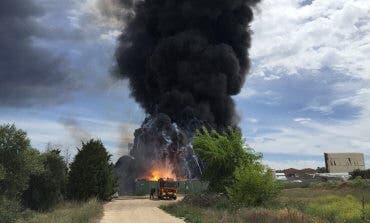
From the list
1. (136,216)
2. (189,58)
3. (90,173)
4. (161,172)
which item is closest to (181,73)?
(189,58)

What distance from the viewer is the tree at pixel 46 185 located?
42906 mm

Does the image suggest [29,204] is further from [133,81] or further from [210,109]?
[133,81]

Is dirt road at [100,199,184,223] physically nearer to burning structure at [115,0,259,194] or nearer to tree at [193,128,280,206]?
tree at [193,128,280,206]

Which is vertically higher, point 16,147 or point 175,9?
point 175,9

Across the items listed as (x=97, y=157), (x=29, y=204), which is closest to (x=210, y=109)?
(x=97, y=157)

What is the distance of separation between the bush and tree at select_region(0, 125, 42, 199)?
14.4 m

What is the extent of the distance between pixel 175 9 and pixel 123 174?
37.2m

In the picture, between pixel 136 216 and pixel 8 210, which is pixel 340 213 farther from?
pixel 8 210

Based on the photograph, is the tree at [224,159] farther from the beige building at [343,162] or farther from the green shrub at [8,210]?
the beige building at [343,162]

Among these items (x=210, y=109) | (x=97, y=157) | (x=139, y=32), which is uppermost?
(x=139, y=32)

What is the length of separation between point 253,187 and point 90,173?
24.2m

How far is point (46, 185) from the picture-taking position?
43.7 m

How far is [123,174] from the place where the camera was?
104m

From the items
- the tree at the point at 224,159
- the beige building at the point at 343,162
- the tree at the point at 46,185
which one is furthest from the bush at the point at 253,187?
the beige building at the point at 343,162
